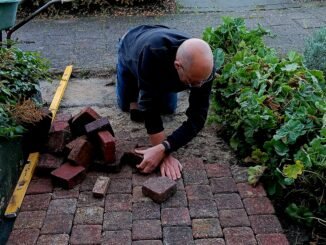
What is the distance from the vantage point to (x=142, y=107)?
3.46m

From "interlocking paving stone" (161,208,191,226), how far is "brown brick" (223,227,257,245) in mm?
247

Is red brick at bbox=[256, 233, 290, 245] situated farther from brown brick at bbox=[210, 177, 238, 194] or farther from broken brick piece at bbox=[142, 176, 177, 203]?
broken brick piece at bbox=[142, 176, 177, 203]

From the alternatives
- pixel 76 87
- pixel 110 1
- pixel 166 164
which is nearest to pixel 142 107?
pixel 166 164

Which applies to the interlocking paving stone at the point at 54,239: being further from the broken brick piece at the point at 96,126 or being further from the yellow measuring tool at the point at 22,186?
the broken brick piece at the point at 96,126

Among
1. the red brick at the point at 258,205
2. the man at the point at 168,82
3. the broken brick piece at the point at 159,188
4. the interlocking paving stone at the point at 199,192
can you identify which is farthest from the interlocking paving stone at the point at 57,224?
the red brick at the point at 258,205

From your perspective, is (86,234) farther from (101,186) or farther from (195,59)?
(195,59)

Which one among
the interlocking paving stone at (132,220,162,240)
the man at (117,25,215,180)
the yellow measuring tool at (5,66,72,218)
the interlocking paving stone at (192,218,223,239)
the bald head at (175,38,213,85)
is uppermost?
the bald head at (175,38,213,85)

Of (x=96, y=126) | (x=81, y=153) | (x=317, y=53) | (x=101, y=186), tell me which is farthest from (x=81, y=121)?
(x=317, y=53)

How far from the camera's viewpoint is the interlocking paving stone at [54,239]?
287cm

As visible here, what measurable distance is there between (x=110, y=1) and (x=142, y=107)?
472 cm

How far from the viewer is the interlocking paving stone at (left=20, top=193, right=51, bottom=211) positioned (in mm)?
3174

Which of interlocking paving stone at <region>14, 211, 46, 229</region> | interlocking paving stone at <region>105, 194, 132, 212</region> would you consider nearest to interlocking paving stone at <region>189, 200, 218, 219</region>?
interlocking paving stone at <region>105, 194, 132, 212</region>

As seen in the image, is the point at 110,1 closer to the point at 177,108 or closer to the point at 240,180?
the point at 177,108

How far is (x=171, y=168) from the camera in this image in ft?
11.5
